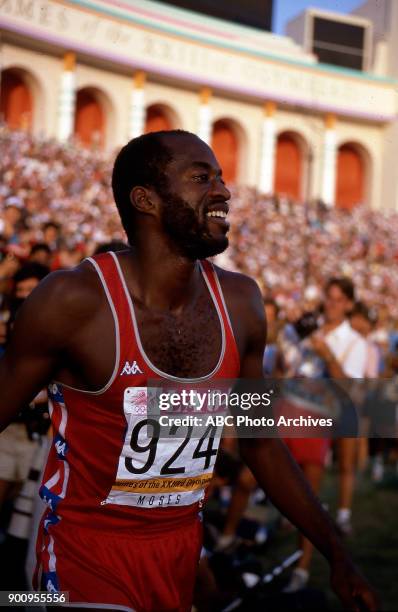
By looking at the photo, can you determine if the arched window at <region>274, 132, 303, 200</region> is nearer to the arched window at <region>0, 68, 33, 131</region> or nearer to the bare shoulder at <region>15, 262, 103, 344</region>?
the arched window at <region>0, 68, 33, 131</region>

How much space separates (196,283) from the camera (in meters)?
2.20

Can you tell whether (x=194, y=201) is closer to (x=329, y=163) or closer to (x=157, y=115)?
(x=157, y=115)

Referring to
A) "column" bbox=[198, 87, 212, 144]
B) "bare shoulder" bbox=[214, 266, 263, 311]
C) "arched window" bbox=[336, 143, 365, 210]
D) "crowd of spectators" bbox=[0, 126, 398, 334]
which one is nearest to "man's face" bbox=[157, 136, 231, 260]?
"bare shoulder" bbox=[214, 266, 263, 311]

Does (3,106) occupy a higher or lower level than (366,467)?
higher

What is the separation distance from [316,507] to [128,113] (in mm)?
29027

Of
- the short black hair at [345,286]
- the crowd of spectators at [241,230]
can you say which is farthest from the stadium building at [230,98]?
the short black hair at [345,286]

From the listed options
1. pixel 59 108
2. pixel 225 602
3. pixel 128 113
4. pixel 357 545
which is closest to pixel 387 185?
pixel 128 113

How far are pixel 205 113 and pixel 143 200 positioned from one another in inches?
1297

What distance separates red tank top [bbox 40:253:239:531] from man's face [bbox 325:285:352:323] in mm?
3775

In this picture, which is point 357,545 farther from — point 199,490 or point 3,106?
point 3,106

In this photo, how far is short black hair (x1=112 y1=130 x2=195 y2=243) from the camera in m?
2.10

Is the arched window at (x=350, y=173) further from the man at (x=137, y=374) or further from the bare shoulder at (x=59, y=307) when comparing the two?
the bare shoulder at (x=59, y=307)

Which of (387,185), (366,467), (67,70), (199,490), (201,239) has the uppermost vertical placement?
(67,70)

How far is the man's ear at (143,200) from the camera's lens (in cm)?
213
